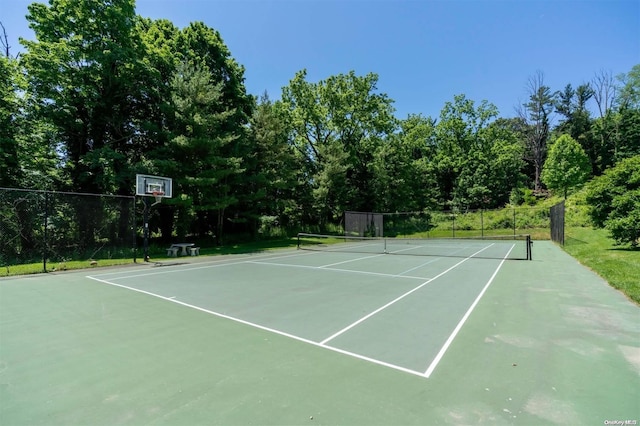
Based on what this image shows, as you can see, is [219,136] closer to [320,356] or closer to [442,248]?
[442,248]

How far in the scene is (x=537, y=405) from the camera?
2641mm

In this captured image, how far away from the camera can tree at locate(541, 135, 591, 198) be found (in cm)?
3706

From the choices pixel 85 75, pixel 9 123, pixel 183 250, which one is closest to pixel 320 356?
pixel 183 250

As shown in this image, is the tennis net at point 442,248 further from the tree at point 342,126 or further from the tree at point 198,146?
the tree at point 342,126

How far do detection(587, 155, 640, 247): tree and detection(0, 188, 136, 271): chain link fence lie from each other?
19.9 meters

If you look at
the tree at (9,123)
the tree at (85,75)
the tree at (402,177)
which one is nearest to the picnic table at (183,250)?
the tree at (85,75)

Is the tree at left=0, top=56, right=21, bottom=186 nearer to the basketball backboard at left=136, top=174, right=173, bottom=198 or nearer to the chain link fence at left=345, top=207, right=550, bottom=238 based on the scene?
the basketball backboard at left=136, top=174, right=173, bottom=198

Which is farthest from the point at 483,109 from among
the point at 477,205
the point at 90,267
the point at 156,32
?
the point at 90,267

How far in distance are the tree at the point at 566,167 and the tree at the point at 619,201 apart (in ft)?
94.4

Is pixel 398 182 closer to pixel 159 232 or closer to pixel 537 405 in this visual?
pixel 159 232

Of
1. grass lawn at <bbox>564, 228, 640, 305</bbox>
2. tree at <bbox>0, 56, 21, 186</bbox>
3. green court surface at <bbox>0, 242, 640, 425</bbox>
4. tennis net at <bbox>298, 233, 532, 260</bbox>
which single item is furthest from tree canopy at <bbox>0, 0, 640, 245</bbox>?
green court surface at <bbox>0, 242, 640, 425</bbox>

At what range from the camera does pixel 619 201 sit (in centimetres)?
1234

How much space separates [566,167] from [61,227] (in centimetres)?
4830

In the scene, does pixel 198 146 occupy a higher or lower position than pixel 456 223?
higher
